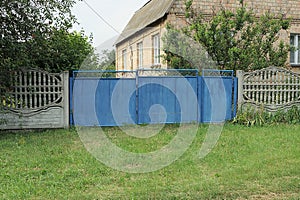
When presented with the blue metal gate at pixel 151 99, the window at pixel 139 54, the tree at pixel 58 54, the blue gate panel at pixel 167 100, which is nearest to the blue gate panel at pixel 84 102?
the blue metal gate at pixel 151 99

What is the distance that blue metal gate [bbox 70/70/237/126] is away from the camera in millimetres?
9734

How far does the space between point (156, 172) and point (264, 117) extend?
6.01m

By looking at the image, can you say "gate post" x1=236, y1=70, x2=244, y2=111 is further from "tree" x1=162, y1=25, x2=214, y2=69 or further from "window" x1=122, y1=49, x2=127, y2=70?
"window" x1=122, y1=49, x2=127, y2=70

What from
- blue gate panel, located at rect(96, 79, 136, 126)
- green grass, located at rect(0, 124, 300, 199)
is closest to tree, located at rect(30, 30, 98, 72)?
blue gate panel, located at rect(96, 79, 136, 126)

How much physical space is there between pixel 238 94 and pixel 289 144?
3.21 meters

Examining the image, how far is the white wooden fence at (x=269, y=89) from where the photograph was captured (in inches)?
417

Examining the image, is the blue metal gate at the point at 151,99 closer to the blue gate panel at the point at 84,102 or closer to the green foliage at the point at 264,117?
the blue gate panel at the point at 84,102

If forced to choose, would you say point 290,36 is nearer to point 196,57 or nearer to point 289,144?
point 196,57

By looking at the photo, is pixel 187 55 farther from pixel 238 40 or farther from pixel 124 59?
pixel 124 59

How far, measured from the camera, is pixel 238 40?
11781 mm

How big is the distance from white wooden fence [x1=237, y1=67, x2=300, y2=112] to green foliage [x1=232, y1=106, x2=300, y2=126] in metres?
0.16

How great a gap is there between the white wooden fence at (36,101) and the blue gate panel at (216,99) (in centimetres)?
406

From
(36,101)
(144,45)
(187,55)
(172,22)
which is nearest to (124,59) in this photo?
(144,45)

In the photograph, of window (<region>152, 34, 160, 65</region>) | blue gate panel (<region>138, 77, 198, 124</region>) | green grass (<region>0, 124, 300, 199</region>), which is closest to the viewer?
green grass (<region>0, 124, 300, 199</region>)
